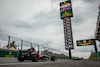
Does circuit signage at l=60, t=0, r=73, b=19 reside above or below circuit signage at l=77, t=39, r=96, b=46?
above

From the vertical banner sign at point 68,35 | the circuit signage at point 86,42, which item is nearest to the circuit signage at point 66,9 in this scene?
the vertical banner sign at point 68,35

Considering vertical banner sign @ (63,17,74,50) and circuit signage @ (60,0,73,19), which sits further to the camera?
circuit signage @ (60,0,73,19)

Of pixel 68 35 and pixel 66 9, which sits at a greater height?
pixel 66 9

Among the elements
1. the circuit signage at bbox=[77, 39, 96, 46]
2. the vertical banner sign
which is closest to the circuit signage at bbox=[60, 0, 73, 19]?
the vertical banner sign

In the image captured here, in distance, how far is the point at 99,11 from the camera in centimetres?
2198

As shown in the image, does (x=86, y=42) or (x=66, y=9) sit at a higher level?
(x=66, y=9)

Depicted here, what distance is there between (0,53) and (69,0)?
49423 millimetres

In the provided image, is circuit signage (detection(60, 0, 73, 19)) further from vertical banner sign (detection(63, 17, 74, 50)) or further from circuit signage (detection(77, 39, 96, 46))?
circuit signage (detection(77, 39, 96, 46))

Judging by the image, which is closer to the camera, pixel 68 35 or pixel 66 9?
pixel 68 35

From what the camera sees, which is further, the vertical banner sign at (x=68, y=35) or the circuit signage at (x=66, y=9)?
the circuit signage at (x=66, y=9)

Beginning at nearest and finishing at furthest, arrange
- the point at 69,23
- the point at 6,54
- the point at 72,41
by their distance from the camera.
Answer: the point at 6,54
the point at 72,41
the point at 69,23

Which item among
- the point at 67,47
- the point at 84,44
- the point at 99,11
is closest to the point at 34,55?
the point at 99,11

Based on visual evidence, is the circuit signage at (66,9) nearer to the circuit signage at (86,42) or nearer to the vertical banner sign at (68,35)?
the vertical banner sign at (68,35)

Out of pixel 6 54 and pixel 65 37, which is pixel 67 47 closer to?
pixel 65 37
